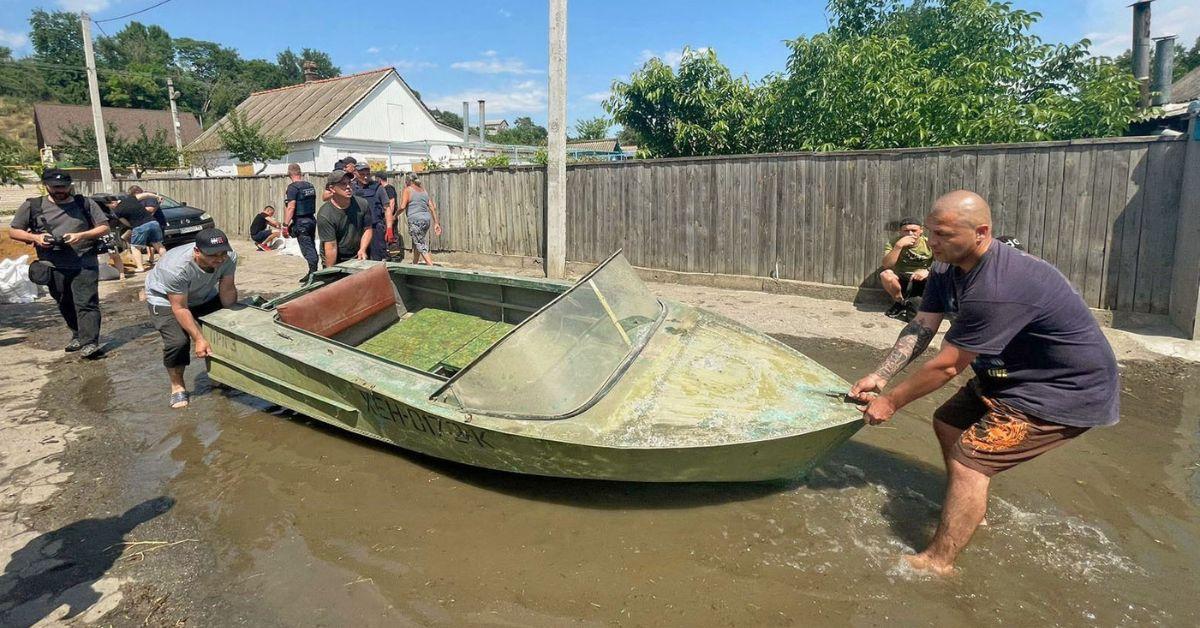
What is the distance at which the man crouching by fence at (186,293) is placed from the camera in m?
4.72

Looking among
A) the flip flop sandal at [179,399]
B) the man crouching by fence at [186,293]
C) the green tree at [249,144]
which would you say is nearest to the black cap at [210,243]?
the man crouching by fence at [186,293]

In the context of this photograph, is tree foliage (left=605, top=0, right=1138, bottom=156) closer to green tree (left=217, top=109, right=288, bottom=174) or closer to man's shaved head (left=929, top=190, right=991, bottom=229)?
man's shaved head (left=929, top=190, right=991, bottom=229)

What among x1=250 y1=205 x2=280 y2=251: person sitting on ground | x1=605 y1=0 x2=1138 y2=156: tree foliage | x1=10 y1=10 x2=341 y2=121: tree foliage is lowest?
x1=250 y1=205 x2=280 y2=251: person sitting on ground

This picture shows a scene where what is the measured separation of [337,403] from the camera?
4.02m

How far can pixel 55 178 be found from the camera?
6012 millimetres

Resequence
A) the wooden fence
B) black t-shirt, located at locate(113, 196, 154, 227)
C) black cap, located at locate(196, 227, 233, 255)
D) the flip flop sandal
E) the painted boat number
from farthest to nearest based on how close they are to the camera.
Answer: black t-shirt, located at locate(113, 196, 154, 227)
the wooden fence
the flip flop sandal
black cap, located at locate(196, 227, 233, 255)
the painted boat number

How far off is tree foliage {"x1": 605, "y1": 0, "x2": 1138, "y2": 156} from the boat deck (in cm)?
609

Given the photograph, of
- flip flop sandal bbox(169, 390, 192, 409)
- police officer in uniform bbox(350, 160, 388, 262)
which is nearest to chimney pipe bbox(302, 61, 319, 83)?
police officer in uniform bbox(350, 160, 388, 262)

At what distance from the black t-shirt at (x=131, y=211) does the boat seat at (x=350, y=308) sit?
7994 millimetres

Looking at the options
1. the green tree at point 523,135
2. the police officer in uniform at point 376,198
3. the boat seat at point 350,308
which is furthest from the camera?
the green tree at point 523,135

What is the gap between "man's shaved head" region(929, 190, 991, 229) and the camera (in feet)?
8.22

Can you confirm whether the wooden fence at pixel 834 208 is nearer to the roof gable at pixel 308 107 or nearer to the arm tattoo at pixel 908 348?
the arm tattoo at pixel 908 348

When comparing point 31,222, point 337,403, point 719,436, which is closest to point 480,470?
point 337,403

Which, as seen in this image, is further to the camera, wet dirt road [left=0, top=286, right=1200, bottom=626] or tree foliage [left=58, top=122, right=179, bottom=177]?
tree foliage [left=58, top=122, right=179, bottom=177]
